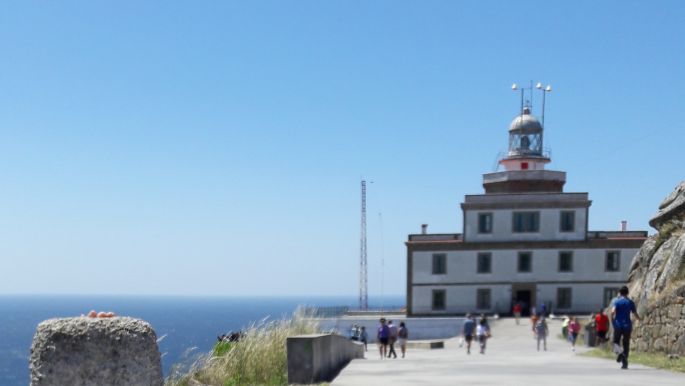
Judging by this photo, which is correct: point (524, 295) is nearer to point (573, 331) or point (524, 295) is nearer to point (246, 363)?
point (573, 331)

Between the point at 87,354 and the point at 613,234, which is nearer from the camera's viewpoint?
the point at 87,354

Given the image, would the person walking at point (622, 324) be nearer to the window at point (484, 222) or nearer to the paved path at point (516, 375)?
the paved path at point (516, 375)

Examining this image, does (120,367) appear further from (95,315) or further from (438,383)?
(438,383)

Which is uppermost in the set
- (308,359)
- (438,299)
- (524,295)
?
(308,359)

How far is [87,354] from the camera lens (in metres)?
6.45

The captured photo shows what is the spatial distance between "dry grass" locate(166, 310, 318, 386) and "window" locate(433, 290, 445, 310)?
39.8 metres

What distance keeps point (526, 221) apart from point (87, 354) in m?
49.2

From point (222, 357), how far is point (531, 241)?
43736mm

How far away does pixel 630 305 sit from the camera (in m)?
14.4

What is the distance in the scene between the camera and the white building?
52719mm

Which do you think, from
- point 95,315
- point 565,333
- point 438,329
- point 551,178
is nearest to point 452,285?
point 438,329

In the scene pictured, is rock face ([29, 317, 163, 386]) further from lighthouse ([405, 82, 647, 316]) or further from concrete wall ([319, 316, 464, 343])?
lighthouse ([405, 82, 647, 316])

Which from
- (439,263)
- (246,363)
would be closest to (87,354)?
(246,363)

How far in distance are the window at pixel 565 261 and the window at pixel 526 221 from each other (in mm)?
2323
